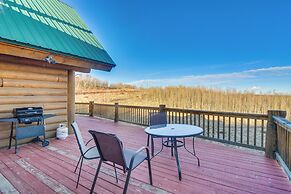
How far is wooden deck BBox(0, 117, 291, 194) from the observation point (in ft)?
7.63

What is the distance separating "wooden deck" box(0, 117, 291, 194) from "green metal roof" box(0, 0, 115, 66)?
2.30 meters

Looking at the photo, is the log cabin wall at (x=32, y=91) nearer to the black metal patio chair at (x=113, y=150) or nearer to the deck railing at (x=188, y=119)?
the deck railing at (x=188, y=119)

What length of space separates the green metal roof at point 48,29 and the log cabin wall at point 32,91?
91cm

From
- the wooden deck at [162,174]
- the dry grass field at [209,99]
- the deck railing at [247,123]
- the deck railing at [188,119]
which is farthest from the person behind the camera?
the dry grass field at [209,99]

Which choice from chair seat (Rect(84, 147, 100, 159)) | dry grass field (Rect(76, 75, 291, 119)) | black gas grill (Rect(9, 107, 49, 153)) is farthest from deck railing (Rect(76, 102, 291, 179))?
black gas grill (Rect(9, 107, 49, 153))

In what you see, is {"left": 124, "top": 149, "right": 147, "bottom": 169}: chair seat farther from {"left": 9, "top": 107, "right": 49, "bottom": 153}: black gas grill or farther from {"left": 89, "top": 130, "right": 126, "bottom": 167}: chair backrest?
{"left": 9, "top": 107, "right": 49, "bottom": 153}: black gas grill

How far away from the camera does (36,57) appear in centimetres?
387

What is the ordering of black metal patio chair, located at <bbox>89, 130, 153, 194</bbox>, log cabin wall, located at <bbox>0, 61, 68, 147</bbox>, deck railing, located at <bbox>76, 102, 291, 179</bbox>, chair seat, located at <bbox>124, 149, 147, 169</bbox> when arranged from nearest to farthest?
black metal patio chair, located at <bbox>89, 130, 153, 194</bbox>
chair seat, located at <bbox>124, 149, 147, 169</bbox>
deck railing, located at <bbox>76, 102, 291, 179</bbox>
log cabin wall, located at <bbox>0, 61, 68, 147</bbox>

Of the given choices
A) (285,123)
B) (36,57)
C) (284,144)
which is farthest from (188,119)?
(36,57)

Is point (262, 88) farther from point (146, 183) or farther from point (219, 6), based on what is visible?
point (146, 183)

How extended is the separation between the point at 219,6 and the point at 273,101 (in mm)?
4571

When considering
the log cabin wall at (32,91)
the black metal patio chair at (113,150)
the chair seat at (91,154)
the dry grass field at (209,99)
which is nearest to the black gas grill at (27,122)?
the log cabin wall at (32,91)

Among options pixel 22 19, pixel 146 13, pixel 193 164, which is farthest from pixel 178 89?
pixel 22 19

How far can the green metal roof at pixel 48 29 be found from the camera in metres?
3.66
